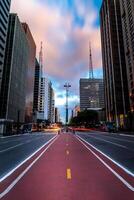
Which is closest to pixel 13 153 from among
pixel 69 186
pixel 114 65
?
pixel 69 186

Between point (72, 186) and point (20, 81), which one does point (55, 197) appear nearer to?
point (72, 186)

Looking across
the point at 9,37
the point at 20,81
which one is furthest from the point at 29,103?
the point at 9,37

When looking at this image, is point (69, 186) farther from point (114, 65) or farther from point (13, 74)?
point (114, 65)

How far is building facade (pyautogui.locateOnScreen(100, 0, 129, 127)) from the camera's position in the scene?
115144 millimetres

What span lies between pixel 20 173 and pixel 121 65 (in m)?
116

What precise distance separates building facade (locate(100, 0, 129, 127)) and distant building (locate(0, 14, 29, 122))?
5161 cm

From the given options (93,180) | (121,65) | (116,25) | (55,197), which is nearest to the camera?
(55,197)

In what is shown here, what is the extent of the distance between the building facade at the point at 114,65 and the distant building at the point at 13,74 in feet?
169

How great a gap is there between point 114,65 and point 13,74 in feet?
184

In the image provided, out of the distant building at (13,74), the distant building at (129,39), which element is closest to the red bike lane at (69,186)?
the distant building at (129,39)

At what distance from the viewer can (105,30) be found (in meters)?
143

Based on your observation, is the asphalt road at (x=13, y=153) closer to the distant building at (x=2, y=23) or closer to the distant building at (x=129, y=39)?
the distant building at (x=2, y=23)

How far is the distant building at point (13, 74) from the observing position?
9999cm

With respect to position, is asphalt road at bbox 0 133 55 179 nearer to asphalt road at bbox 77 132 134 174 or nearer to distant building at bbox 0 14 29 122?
asphalt road at bbox 77 132 134 174
